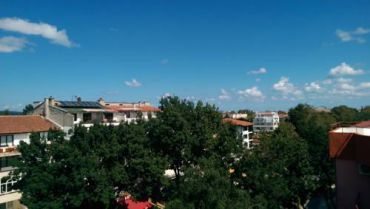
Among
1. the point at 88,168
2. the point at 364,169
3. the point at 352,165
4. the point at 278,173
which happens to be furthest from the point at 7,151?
A: the point at 364,169

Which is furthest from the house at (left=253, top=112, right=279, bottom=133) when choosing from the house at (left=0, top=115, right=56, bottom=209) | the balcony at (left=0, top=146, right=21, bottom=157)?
the balcony at (left=0, top=146, right=21, bottom=157)

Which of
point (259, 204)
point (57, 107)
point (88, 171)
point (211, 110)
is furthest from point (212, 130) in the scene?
point (57, 107)

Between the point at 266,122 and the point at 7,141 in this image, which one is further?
the point at 266,122

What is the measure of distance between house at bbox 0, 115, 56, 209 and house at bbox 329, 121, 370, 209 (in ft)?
90.9

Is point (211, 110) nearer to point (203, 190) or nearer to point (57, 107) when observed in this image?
point (203, 190)

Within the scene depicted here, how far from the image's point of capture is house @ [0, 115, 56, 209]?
41.1m

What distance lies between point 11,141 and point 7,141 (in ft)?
1.91

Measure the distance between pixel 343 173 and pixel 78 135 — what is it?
2131cm

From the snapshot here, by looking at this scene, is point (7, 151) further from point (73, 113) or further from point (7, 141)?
point (73, 113)

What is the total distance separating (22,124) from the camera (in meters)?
47.8

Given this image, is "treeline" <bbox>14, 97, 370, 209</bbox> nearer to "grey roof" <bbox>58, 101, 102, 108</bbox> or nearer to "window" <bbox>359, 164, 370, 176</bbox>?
"window" <bbox>359, 164, 370, 176</bbox>

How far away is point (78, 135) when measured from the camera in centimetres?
3180

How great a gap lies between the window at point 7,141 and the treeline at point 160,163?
1665cm

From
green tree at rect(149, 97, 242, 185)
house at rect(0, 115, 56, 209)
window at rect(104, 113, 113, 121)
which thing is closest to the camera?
green tree at rect(149, 97, 242, 185)
